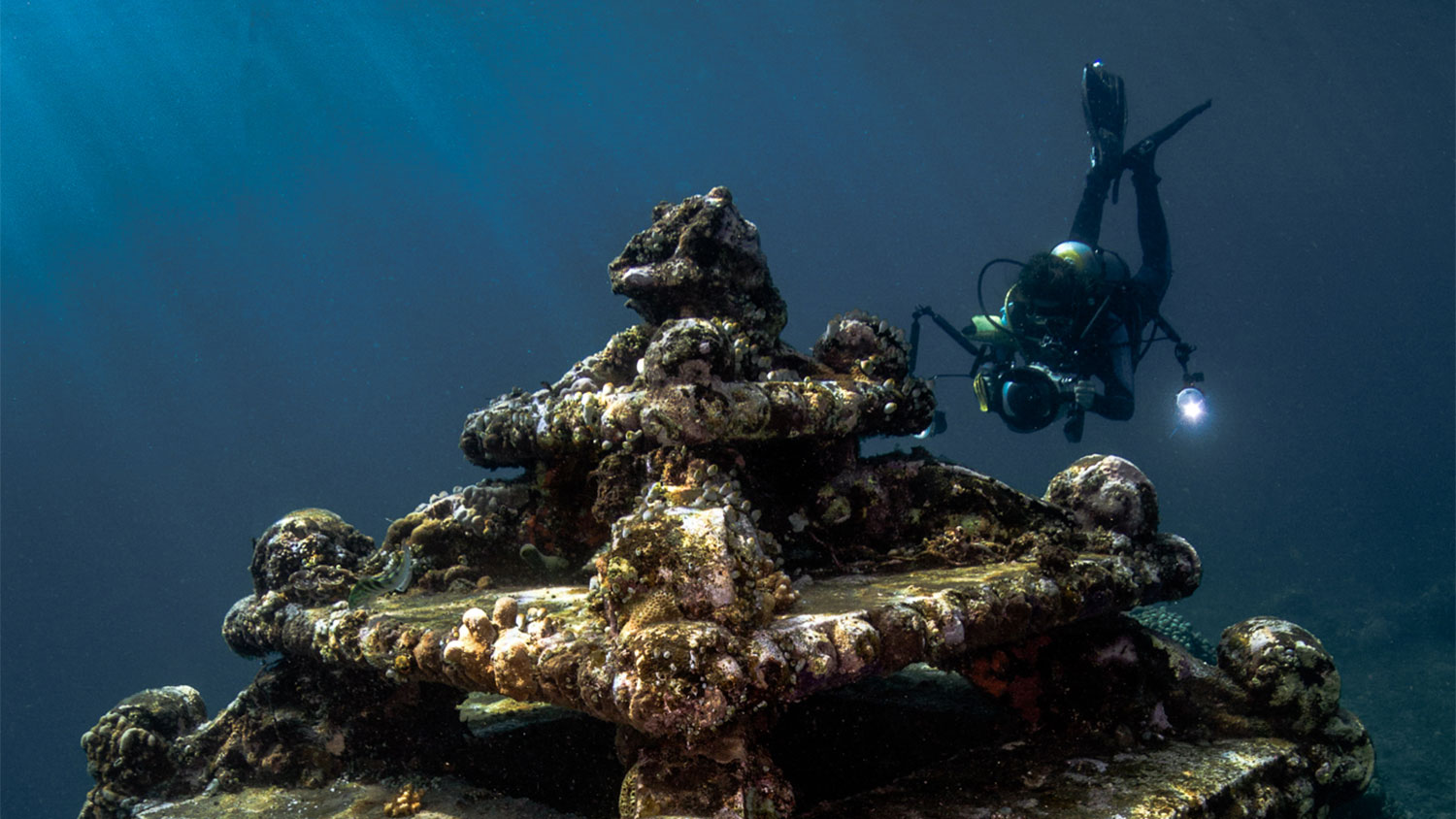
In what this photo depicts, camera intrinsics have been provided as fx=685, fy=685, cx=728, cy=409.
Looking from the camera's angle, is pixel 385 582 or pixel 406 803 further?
pixel 385 582

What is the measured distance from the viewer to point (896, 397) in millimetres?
5047

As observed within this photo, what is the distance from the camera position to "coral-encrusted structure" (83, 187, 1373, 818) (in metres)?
2.57

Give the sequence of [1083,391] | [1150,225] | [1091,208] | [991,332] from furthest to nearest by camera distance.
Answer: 1. [1091,208]
2. [1150,225]
3. [991,332]
4. [1083,391]

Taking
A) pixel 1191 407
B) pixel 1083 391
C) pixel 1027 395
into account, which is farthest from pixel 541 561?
pixel 1191 407

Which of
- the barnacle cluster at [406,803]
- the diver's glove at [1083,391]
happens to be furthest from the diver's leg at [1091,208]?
the barnacle cluster at [406,803]

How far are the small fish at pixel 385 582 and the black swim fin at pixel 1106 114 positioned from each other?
18555mm

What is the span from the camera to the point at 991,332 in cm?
1152

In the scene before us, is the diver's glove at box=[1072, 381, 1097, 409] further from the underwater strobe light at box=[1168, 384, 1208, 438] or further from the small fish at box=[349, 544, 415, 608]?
the small fish at box=[349, 544, 415, 608]

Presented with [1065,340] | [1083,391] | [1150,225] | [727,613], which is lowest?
[727,613]

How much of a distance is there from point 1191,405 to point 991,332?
334 centimetres

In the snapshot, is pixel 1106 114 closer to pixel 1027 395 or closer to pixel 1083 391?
pixel 1083 391

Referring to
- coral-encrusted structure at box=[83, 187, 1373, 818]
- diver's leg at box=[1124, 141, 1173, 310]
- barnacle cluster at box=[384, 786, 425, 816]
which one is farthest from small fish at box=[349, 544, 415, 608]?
diver's leg at box=[1124, 141, 1173, 310]

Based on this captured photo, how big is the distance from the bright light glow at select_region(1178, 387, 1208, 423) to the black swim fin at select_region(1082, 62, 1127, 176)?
8.37 m

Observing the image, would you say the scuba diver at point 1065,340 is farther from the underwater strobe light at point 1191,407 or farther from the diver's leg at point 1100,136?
the diver's leg at point 1100,136
